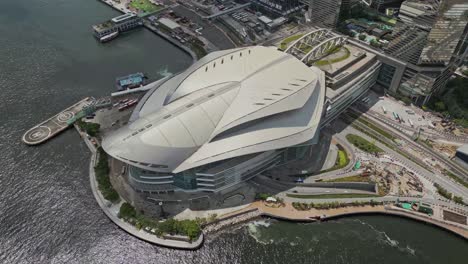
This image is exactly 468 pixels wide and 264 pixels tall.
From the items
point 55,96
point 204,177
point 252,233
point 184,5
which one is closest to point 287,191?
point 252,233

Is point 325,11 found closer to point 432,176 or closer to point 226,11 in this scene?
point 226,11

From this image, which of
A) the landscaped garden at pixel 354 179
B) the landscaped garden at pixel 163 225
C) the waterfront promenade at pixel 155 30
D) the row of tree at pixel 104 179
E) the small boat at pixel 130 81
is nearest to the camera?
the landscaped garden at pixel 163 225

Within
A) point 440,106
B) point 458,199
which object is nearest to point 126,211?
point 458,199

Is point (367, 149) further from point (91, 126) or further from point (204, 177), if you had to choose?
point (91, 126)

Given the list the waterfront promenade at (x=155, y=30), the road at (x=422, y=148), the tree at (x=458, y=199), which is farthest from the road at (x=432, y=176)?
the waterfront promenade at (x=155, y=30)

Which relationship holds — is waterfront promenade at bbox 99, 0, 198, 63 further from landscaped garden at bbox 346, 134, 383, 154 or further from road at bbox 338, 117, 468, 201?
road at bbox 338, 117, 468, 201

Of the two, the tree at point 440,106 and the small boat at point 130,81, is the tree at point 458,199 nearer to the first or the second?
the tree at point 440,106
